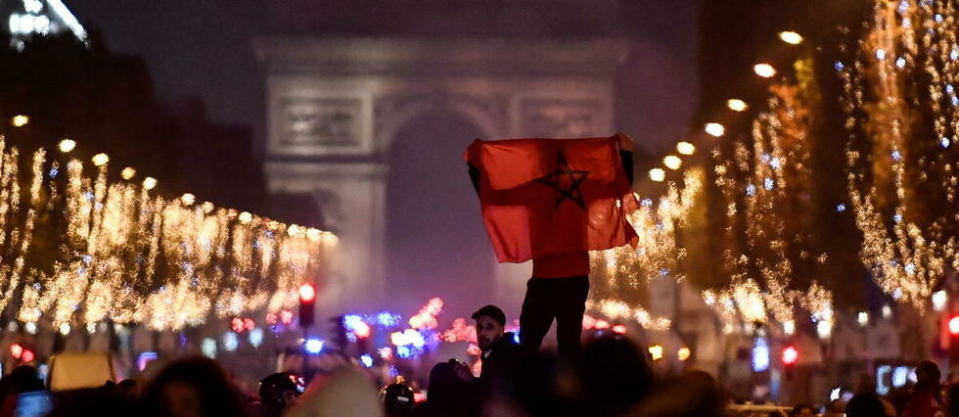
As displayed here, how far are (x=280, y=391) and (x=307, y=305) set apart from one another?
12466 mm

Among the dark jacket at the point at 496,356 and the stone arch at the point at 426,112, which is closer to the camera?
the dark jacket at the point at 496,356

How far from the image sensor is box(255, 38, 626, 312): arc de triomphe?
9106cm

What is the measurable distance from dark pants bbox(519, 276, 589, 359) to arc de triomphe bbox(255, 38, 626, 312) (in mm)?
77889

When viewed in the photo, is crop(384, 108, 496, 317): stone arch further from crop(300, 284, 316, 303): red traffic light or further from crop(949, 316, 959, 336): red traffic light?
crop(949, 316, 959, 336): red traffic light

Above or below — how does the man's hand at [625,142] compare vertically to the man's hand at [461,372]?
above

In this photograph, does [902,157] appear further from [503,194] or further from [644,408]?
[644,408]

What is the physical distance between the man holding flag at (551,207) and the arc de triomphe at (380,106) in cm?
7760

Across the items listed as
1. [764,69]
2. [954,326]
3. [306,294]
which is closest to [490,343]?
[306,294]

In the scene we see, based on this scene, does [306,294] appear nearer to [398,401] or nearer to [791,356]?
[398,401]

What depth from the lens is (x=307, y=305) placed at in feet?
69.9

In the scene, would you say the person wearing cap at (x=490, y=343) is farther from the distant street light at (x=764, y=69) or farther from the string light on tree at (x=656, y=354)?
the distant street light at (x=764, y=69)

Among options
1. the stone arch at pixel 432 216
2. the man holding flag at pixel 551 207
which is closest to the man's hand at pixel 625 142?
the man holding flag at pixel 551 207

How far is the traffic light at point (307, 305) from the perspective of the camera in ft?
69.0

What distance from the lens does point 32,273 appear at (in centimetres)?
4266
